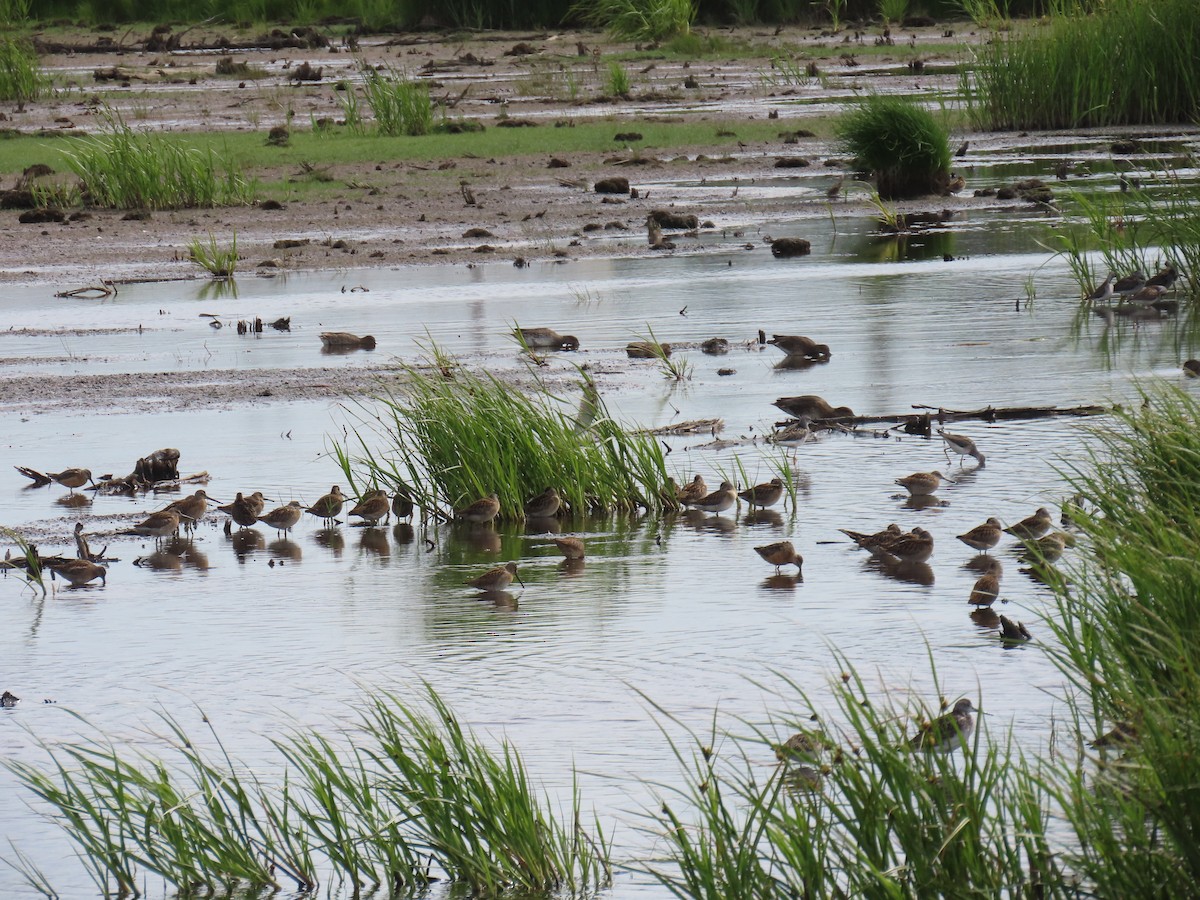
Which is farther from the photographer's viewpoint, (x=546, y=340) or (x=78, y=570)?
(x=546, y=340)

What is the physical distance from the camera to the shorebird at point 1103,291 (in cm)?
1492

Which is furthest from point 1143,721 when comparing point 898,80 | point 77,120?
point 898,80

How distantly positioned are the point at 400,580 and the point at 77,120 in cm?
2642

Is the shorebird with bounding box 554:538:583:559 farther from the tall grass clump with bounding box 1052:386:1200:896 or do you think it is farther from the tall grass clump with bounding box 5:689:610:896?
the tall grass clump with bounding box 5:689:610:896

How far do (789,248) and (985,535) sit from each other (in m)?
11.2

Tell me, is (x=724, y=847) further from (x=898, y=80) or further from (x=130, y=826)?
(x=898, y=80)

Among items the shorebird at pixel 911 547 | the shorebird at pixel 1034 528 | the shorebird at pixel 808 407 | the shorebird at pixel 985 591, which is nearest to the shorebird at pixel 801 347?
the shorebird at pixel 808 407

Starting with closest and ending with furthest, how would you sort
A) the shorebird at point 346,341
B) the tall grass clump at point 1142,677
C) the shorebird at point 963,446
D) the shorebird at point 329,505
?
the tall grass clump at point 1142,677 → the shorebird at point 329,505 → the shorebird at point 963,446 → the shorebird at point 346,341

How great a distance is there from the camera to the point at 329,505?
31.9 feet

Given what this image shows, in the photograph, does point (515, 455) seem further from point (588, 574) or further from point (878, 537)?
point (878, 537)

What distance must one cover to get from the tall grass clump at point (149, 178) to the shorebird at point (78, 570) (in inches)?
586

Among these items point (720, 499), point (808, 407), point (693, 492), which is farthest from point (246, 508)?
point (808, 407)

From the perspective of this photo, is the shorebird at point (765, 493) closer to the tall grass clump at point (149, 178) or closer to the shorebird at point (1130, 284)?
the shorebird at point (1130, 284)

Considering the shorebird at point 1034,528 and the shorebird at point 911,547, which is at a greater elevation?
the shorebird at point 1034,528
